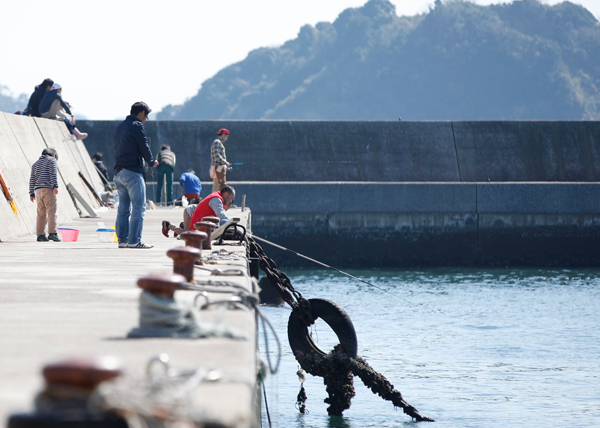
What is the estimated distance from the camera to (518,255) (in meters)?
21.4

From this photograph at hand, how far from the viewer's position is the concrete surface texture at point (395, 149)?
912 inches

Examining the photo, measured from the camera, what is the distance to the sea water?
31.7 ft

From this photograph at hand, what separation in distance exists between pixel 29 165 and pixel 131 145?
5.27 meters

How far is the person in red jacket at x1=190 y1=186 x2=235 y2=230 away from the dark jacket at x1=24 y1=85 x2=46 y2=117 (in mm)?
8083

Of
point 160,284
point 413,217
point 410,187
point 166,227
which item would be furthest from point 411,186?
point 160,284

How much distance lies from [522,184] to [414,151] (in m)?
3.78

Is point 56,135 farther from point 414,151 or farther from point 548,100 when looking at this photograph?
point 548,100

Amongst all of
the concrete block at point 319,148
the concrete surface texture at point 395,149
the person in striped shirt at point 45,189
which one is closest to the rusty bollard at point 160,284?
the person in striped shirt at point 45,189

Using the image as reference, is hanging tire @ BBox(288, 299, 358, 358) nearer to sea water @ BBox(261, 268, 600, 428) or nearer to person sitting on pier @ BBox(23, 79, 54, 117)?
sea water @ BBox(261, 268, 600, 428)

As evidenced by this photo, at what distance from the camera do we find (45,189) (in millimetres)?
10781

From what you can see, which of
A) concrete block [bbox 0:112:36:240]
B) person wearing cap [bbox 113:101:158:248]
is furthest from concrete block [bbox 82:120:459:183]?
person wearing cap [bbox 113:101:158:248]

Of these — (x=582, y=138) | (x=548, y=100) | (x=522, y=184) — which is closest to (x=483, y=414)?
(x=522, y=184)

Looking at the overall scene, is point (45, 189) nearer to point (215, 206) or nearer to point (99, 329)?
point (215, 206)

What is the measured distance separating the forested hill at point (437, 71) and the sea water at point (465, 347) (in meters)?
111
